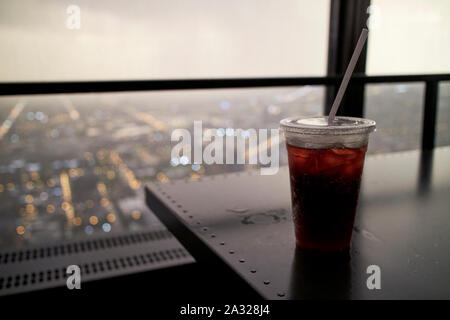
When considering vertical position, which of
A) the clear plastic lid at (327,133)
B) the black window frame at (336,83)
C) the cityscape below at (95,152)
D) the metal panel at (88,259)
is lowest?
the metal panel at (88,259)

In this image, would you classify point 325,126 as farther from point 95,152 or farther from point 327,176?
point 95,152

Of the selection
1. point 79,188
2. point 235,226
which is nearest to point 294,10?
point 79,188

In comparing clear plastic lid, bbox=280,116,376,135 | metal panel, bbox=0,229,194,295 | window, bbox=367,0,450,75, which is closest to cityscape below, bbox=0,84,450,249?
metal panel, bbox=0,229,194,295

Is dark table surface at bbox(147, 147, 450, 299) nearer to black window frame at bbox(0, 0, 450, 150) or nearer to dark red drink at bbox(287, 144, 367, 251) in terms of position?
dark red drink at bbox(287, 144, 367, 251)

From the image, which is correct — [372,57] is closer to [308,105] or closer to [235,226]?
[308,105]

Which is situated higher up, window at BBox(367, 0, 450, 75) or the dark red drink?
window at BBox(367, 0, 450, 75)

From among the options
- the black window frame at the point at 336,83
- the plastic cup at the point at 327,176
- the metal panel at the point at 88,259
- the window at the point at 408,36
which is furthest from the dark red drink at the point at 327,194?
the window at the point at 408,36

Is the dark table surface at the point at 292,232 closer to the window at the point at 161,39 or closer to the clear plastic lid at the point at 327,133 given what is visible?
the clear plastic lid at the point at 327,133
